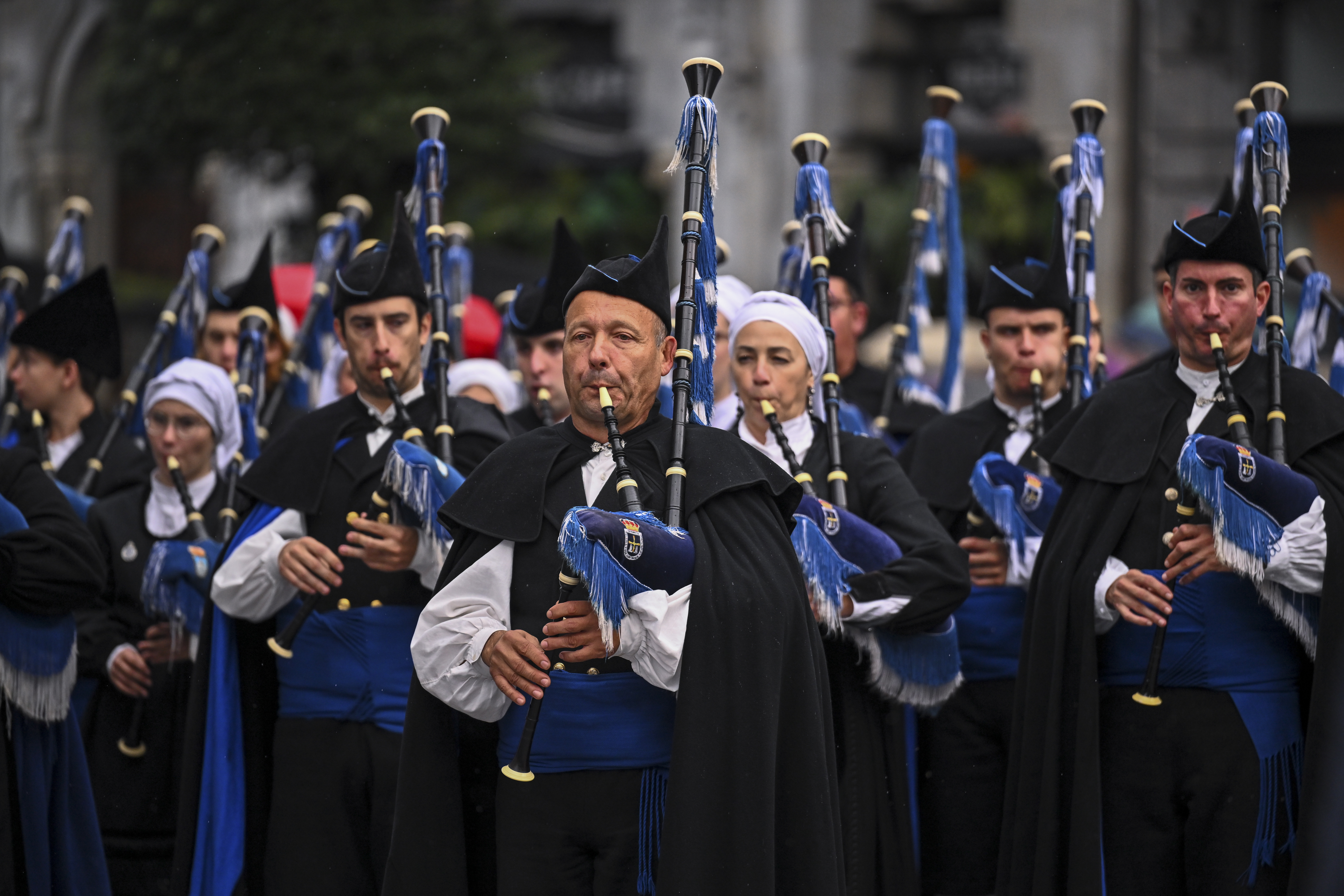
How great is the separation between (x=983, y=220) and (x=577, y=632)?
1190 cm

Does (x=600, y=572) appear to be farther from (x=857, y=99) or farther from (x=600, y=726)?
(x=857, y=99)

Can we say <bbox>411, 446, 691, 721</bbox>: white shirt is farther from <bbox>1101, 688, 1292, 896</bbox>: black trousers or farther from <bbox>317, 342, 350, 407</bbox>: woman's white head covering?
<bbox>317, 342, 350, 407</bbox>: woman's white head covering

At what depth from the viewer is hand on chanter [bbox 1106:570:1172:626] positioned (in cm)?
467

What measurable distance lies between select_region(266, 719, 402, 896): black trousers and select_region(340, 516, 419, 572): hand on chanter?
0.51m

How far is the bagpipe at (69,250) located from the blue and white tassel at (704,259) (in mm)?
4504

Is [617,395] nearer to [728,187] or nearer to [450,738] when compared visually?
[450,738]

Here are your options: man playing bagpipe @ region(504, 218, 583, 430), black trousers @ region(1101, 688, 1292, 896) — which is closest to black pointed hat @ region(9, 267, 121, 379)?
man playing bagpipe @ region(504, 218, 583, 430)

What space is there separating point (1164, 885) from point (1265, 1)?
11.0 metres

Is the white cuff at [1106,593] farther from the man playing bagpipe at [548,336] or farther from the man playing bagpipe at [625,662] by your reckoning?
the man playing bagpipe at [548,336]

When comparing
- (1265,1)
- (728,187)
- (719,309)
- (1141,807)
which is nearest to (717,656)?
(1141,807)

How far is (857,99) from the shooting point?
16453 millimetres

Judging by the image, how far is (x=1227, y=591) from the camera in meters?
4.73

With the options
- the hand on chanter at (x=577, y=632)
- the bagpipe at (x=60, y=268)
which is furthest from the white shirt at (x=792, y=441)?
the bagpipe at (x=60, y=268)

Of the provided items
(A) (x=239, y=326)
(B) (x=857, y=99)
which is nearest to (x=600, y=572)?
(A) (x=239, y=326)
